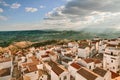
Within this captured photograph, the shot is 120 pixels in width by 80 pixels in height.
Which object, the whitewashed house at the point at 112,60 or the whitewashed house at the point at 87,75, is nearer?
the whitewashed house at the point at 87,75

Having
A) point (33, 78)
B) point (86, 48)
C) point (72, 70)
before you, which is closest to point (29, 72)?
point (33, 78)

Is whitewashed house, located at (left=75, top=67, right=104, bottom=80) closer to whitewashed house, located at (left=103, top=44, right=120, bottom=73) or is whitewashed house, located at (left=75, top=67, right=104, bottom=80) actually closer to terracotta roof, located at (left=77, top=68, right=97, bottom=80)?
terracotta roof, located at (left=77, top=68, right=97, bottom=80)

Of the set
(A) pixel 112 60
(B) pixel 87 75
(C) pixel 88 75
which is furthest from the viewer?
(A) pixel 112 60

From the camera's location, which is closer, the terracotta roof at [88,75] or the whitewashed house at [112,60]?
the terracotta roof at [88,75]

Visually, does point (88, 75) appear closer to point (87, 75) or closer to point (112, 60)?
point (87, 75)

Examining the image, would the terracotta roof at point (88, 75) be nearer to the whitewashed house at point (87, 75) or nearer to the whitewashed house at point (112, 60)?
the whitewashed house at point (87, 75)

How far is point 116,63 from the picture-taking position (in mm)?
41156

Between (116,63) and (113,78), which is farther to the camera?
(116,63)

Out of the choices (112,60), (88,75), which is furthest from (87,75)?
(112,60)

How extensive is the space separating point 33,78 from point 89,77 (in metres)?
16.4

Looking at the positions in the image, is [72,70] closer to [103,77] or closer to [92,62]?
[92,62]

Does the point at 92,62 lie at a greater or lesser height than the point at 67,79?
greater

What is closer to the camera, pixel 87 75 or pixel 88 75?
pixel 88 75

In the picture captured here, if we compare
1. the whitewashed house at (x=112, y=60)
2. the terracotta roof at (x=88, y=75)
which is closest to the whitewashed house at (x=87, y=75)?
the terracotta roof at (x=88, y=75)
